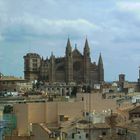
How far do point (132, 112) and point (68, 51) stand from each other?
109 m

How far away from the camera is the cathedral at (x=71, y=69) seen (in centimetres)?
15188

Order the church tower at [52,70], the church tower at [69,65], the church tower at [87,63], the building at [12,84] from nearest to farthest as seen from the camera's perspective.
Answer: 1. the building at [12,84]
2. the church tower at [52,70]
3. the church tower at [69,65]
4. the church tower at [87,63]

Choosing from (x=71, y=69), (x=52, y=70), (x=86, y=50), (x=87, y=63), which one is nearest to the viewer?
(x=52, y=70)

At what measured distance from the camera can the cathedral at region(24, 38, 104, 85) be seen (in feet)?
498

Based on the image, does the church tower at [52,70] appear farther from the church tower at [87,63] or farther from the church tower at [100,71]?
the church tower at [100,71]

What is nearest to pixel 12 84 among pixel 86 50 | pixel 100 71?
pixel 100 71

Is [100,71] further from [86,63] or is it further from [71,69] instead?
[71,69]

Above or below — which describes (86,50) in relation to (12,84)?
above

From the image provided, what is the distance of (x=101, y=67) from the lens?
15775 cm

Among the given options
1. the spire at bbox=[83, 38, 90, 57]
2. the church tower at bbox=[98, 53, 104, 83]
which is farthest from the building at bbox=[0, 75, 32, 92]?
the spire at bbox=[83, 38, 90, 57]

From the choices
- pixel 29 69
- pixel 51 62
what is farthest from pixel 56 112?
pixel 29 69

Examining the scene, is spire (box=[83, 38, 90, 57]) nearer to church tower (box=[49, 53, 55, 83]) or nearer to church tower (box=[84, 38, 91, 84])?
church tower (box=[84, 38, 91, 84])

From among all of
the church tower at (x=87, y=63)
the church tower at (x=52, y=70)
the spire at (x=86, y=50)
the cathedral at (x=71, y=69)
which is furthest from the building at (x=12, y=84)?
the spire at (x=86, y=50)

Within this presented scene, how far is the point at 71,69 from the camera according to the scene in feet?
503
